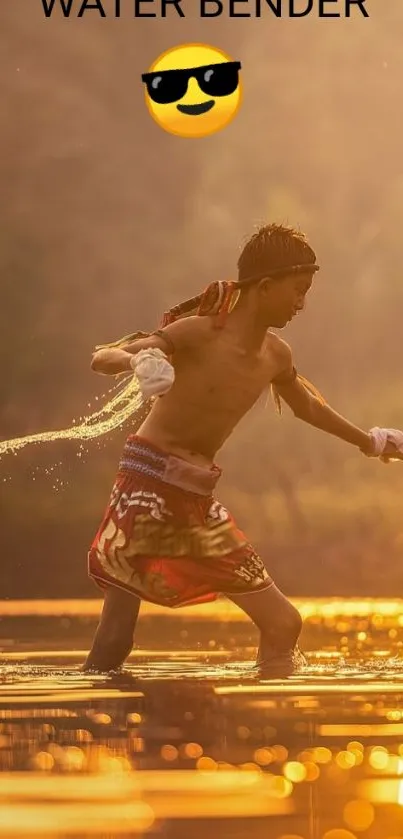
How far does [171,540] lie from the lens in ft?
21.9

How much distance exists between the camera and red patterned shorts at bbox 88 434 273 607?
6668 millimetres

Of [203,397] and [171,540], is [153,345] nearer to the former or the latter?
[203,397]

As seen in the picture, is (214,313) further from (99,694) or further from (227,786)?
(227,786)

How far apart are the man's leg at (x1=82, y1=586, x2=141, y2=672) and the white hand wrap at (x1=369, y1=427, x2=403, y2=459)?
1.39 metres

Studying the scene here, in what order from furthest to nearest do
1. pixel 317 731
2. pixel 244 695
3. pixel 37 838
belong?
1. pixel 244 695
2. pixel 317 731
3. pixel 37 838

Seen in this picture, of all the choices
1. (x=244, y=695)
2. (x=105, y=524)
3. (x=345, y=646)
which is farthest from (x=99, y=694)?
(x=345, y=646)

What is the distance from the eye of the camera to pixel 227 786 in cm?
358

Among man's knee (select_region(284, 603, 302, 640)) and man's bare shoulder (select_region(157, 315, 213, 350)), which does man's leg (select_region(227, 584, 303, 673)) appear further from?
man's bare shoulder (select_region(157, 315, 213, 350))

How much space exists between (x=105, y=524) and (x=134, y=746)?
8.89 ft

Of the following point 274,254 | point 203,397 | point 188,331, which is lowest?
point 203,397

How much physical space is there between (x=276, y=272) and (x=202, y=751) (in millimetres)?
3022

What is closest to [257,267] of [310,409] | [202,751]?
[310,409]

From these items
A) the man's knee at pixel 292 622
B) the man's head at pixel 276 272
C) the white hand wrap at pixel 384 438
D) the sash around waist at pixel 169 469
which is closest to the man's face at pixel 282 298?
the man's head at pixel 276 272

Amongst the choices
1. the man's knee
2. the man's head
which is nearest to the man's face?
the man's head
